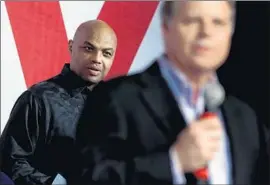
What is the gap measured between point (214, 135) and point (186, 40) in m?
0.29

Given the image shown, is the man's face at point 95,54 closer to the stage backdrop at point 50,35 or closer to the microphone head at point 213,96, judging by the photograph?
the stage backdrop at point 50,35

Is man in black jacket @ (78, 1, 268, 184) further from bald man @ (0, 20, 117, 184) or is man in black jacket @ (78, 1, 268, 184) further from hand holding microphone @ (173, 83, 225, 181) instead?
bald man @ (0, 20, 117, 184)

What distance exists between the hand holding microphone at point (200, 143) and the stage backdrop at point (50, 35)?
31cm

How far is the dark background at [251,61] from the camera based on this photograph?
176 cm

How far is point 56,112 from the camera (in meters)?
1.88

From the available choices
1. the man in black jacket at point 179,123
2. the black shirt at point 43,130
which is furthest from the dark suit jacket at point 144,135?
the black shirt at point 43,130

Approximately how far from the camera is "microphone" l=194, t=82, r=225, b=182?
5.47 ft

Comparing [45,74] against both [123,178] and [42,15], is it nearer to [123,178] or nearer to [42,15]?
[42,15]

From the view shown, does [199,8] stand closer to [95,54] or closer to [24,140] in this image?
[95,54]

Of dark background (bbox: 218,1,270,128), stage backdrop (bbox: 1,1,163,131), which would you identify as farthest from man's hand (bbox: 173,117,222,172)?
stage backdrop (bbox: 1,1,163,131)

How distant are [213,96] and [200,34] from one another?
19cm

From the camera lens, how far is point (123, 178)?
166cm

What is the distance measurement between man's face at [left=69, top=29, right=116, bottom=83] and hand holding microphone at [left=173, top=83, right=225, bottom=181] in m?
0.38

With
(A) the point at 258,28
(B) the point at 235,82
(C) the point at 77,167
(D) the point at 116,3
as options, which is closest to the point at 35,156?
(C) the point at 77,167
